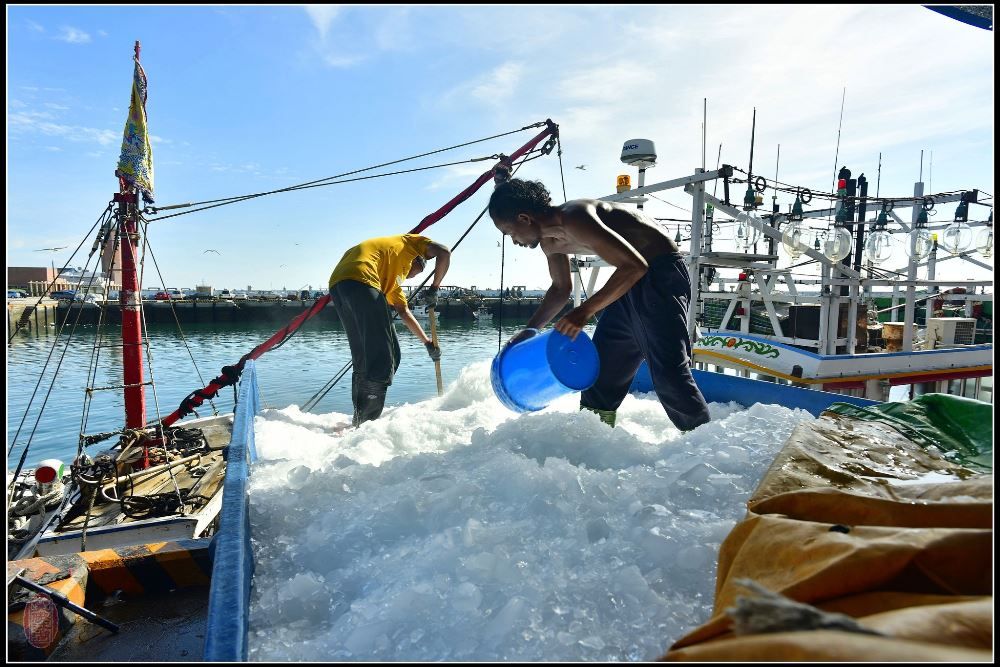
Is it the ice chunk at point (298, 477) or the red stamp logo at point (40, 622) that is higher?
the ice chunk at point (298, 477)

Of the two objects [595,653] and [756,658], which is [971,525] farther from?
[595,653]

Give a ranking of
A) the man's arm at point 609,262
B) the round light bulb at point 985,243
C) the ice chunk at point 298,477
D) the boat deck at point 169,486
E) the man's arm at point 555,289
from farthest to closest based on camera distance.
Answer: the round light bulb at point 985,243 → the boat deck at point 169,486 → the man's arm at point 555,289 → the man's arm at point 609,262 → the ice chunk at point 298,477

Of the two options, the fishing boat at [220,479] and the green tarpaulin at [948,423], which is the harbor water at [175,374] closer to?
the fishing boat at [220,479]

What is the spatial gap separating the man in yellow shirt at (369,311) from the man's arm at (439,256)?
34cm

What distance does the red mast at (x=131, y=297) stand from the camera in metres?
5.69

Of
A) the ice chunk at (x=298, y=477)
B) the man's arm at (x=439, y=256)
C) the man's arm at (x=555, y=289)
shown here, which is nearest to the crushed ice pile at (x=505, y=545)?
the ice chunk at (x=298, y=477)

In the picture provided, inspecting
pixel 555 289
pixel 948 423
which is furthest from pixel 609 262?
pixel 948 423

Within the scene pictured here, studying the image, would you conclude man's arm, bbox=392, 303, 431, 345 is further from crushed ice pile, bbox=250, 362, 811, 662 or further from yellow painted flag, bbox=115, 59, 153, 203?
yellow painted flag, bbox=115, 59, 153, 203

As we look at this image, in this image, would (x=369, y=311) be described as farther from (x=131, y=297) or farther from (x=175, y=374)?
(x=175, y=374)

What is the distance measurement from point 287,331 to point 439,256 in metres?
2.70

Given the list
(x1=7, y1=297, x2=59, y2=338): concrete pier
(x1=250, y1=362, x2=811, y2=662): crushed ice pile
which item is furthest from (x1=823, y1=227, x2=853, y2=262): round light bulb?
(x1=7, y1=297, x2=59, y2=338): concrete pier

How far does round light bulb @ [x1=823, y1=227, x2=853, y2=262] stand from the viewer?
23.7ft

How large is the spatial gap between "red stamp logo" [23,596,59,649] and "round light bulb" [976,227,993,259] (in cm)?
1234

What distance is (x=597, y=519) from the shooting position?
1.75m
